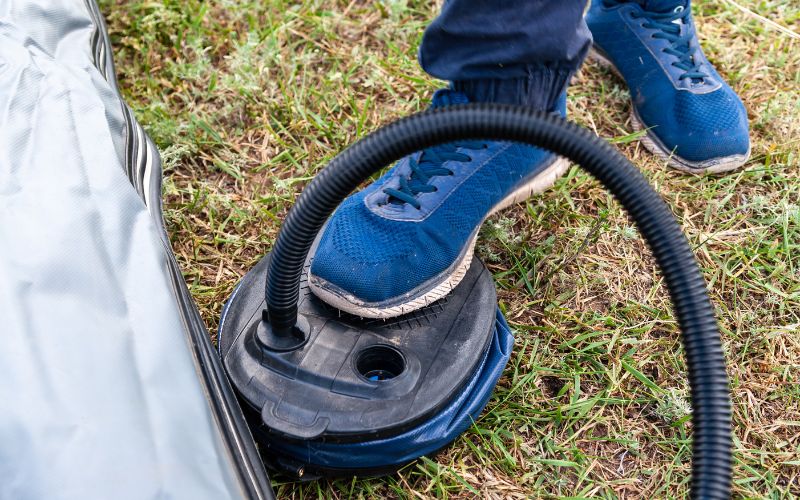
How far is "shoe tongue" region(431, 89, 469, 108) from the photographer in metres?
1.25

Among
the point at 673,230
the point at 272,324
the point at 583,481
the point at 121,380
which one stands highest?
the point at 673,230

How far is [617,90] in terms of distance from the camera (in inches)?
71.2

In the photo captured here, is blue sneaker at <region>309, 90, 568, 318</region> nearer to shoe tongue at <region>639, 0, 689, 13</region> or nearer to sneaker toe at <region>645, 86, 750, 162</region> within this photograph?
sneaker toe at <region>645, 86, 750, 162</region>

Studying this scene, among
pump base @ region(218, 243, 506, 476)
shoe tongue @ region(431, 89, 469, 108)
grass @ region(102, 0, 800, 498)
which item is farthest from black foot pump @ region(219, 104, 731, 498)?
shoe tongue @ region(431, 89, 469, 108)

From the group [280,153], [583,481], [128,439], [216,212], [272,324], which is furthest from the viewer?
[280,153]

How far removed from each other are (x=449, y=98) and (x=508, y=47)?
158 mm

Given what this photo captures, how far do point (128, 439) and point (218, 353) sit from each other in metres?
0.31

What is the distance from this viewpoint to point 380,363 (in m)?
1.18

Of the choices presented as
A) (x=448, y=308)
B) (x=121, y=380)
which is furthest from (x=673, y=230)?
(x=121, y=380)

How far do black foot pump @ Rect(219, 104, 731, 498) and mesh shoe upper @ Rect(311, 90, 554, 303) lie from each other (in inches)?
2.7

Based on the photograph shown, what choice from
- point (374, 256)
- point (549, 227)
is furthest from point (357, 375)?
point (549, 227)

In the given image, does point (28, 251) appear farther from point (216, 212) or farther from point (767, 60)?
point (767, 60)

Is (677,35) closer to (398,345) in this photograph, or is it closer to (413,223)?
(413,223)

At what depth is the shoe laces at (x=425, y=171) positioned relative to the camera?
1.27 metres
